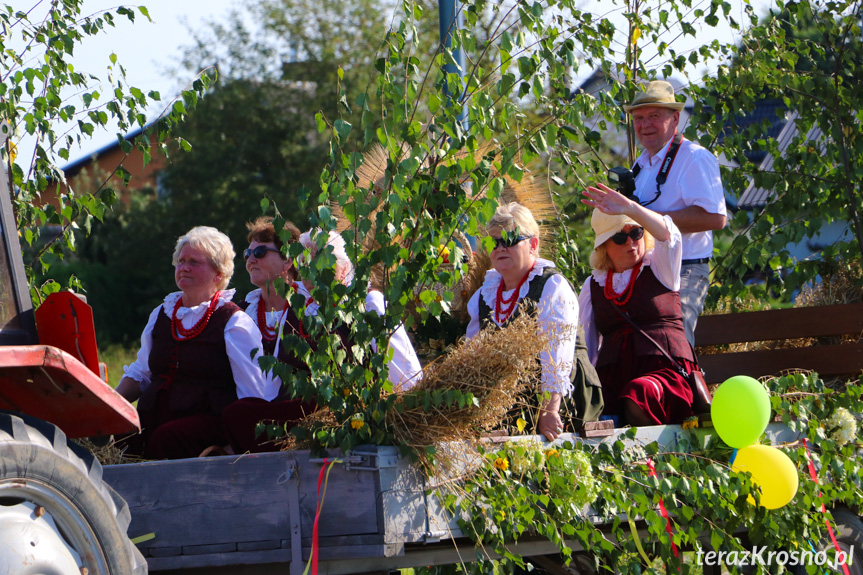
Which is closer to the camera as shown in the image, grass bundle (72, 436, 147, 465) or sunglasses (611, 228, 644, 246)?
grass bundle (72, 436, 147, 465)

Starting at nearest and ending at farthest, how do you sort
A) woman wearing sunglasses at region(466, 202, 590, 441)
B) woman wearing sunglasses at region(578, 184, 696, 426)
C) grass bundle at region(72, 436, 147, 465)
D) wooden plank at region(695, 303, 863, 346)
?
grass bundle at region(72, 436, 147, 465), woman wearing sunglasses at region(466, 202, 590, 441), woman wearing sunglasses at region(578, 184, 696, 426), wooden plank at region(695, 303, 863, 346)

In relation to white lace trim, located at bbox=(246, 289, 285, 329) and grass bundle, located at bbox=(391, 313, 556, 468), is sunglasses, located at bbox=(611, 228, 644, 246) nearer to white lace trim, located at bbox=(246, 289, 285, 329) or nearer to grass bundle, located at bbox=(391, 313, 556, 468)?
grass bundle, located at bbox=(391, 313, 556, 468)

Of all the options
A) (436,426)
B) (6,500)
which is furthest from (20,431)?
(436,426)

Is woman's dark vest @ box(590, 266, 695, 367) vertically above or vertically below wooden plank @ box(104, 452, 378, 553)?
above

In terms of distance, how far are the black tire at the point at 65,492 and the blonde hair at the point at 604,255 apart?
9.01 feet

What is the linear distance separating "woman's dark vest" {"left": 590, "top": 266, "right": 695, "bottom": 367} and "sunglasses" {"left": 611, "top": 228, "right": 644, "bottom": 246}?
0.15 metres

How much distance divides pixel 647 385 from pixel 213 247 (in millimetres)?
1982

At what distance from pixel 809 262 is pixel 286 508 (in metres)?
4.47

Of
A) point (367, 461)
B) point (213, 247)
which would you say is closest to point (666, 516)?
point (367, 461)

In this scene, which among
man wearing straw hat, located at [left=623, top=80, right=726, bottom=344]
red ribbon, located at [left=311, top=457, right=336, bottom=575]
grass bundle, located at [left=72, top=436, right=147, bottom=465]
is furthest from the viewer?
man wearing straw hat, located at [left=623, top=80, right=726, bottom=344]

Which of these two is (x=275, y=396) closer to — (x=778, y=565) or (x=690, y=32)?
(x=778, y=565)

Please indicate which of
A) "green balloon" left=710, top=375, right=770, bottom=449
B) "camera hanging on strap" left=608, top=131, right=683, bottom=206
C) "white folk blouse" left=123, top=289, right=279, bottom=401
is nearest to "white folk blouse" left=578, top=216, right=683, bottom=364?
Answer: "camera hanging on strap" left=608, top=131, right=683, bottom=206

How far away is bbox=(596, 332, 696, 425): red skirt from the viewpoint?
4238mm

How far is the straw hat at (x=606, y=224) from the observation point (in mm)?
4570
